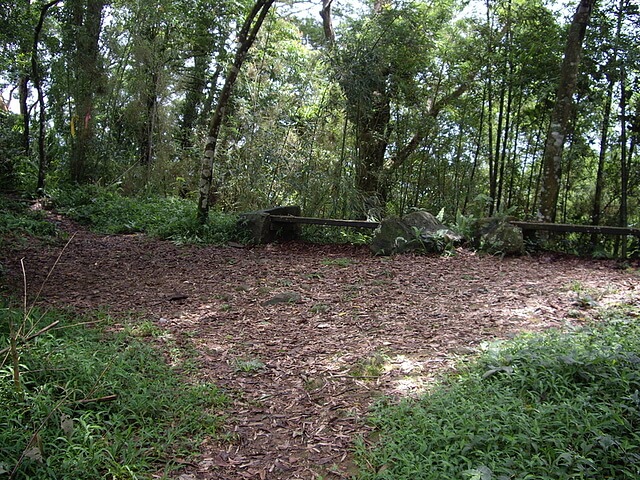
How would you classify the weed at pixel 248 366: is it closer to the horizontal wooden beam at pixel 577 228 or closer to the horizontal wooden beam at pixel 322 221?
the horizontal wooden beam at pixel 322 221

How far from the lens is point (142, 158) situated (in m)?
9.35

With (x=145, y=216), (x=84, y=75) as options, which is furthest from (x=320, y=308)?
(x=84, y=75)

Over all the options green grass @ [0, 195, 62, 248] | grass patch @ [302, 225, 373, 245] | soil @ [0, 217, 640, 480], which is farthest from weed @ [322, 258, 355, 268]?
green grass @ [0, 195, 62, 248]

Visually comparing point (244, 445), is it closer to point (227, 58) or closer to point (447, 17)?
point (447, 17)

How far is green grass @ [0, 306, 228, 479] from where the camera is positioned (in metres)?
1.78

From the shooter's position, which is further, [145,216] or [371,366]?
[145,216]

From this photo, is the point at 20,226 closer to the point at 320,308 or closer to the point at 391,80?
the point at 320,308

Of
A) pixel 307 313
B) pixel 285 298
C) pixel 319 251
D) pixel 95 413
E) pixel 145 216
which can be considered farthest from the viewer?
pixel 145 216

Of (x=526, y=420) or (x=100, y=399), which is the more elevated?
(x=526, y=420)

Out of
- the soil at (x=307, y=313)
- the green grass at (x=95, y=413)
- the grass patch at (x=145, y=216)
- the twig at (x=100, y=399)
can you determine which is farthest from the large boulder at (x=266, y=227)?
the twig at (x=100, y=399)

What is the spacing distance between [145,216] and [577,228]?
6313 millimetres

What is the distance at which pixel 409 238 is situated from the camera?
571 centimetres

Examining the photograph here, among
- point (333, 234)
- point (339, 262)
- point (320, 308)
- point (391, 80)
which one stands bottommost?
point (320, 308)

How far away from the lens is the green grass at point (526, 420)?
1.62m
